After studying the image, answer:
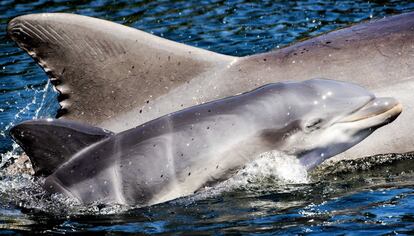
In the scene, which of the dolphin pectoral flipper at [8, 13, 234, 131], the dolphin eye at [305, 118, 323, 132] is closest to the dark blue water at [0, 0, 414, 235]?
the dolphin eye at [305, 118, 323, 132]

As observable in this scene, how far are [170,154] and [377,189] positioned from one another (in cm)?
198

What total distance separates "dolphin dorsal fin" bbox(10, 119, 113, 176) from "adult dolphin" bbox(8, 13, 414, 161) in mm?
1299

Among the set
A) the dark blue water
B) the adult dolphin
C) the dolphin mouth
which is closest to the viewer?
the dark blue water

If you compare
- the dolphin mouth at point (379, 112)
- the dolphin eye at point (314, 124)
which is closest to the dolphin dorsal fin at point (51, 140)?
the dolphin eye at point (314, 124)

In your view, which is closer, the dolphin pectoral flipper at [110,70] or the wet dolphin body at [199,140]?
the wet dolphin body at [199,140]

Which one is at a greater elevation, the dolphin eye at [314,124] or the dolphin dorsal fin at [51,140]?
A: the dolphin dorsal fin at [51,140]

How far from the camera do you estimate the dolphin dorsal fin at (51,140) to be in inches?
320

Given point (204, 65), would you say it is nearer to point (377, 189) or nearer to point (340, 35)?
point (340, 35)

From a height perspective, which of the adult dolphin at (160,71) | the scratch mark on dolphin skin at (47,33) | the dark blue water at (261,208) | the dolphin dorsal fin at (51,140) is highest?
the scratch mark on dolphin skin at (47,33)

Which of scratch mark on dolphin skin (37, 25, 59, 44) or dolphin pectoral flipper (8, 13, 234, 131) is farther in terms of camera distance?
dolphin pectoral flipper (8, 13, 234, 131)

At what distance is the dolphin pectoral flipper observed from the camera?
9.52 m

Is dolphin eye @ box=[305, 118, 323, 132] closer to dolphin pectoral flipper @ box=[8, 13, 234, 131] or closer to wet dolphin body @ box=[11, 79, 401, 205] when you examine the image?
wet dolphin body @ box=[11, 79, 401, 205]

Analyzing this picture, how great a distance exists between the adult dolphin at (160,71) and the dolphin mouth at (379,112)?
3.41ft

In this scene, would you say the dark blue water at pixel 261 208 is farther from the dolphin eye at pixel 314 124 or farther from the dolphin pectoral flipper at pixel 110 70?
the dolphin pectoral flipper at pixel 110 70
